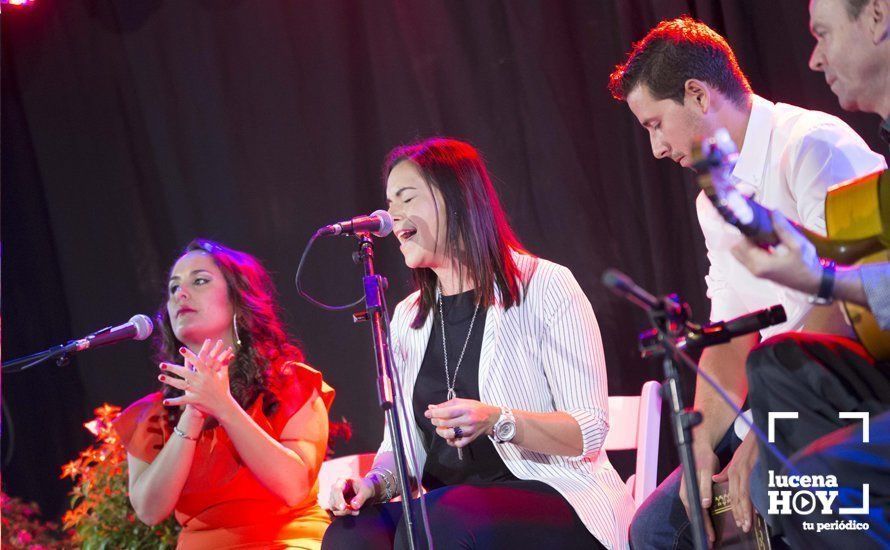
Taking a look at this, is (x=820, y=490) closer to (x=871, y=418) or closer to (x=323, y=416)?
(x=871, y=418)

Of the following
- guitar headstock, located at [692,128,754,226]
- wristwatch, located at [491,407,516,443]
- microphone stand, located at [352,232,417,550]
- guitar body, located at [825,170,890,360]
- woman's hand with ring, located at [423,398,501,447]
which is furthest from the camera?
wristwatch, located at [491,407,516,443]

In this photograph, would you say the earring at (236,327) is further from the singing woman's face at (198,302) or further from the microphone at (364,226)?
the microphone at (364,226)

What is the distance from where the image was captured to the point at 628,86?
2.92 m

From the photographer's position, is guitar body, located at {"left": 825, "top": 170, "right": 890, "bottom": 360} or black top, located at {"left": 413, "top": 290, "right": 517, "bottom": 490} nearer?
guitar body, located at {"left": 825, "top": 170, "right": 890, "bottom": 360}

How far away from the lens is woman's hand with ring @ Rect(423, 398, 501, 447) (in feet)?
8.30

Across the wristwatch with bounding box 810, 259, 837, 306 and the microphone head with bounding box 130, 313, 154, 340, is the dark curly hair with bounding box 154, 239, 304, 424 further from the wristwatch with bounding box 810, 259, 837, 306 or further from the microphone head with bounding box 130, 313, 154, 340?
the wristwatch with bounding box 810, 259, 837, 306

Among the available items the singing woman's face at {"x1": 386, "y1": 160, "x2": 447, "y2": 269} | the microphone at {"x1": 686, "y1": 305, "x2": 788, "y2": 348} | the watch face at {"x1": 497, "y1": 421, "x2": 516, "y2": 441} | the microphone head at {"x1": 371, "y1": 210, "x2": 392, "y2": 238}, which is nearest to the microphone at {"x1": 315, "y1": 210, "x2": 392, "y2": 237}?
the microphone head at {"x1": 371, "y1": 210, "x2": 392, "y2": 238}

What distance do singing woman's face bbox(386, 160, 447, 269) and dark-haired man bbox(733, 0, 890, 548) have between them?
134cm

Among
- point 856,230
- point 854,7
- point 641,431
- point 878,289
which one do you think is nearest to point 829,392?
point 878,289

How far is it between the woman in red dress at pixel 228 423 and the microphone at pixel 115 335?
0.46 feet

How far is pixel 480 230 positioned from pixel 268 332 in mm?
1016

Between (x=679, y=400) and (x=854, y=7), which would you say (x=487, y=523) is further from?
(x=854, y=7)

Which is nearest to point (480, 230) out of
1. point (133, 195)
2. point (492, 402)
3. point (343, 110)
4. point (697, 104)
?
point (492, 402)

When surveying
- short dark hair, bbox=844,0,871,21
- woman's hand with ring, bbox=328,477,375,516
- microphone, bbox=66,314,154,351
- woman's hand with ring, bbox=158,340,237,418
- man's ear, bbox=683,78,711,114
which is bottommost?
woman's hand with ring, bbox=328,477,375,516
